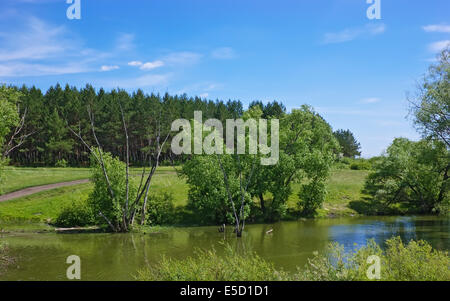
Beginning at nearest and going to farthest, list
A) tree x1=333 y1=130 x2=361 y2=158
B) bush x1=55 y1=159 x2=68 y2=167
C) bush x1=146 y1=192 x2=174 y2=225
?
bush x1=146 y1=192 x2=174 y2=225 → bush x1=55 y1=159 x2=68 y2=167 → tree x1=333 y1=130 x2=361 y2=158

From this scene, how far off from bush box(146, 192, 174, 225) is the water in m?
2.84

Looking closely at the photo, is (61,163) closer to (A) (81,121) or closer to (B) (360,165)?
(A) (81,121)

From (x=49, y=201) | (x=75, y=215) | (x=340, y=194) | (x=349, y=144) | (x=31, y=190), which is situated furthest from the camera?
(x=349, y=144)

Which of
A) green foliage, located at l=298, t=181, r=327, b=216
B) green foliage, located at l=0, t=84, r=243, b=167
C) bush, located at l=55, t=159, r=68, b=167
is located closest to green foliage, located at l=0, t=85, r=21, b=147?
green foliage, located at l=298, t=181, r=327, b=216

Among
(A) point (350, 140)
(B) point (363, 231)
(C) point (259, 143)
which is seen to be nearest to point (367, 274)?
(B) point (363, 231)

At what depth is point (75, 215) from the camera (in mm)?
39344

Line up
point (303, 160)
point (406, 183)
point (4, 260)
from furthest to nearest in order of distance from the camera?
1. point (406, 183)
2. point (303, 160)
3. point (4, 260)

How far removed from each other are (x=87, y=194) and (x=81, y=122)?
44361mm

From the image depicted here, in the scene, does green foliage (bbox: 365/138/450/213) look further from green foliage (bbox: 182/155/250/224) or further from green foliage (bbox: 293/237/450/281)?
green foliage (bbox: 293/237/450/281)

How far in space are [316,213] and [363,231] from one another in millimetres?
12630

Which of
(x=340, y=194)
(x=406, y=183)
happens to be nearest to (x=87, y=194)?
(x=340, y=194)

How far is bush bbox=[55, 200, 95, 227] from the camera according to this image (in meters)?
39.2
